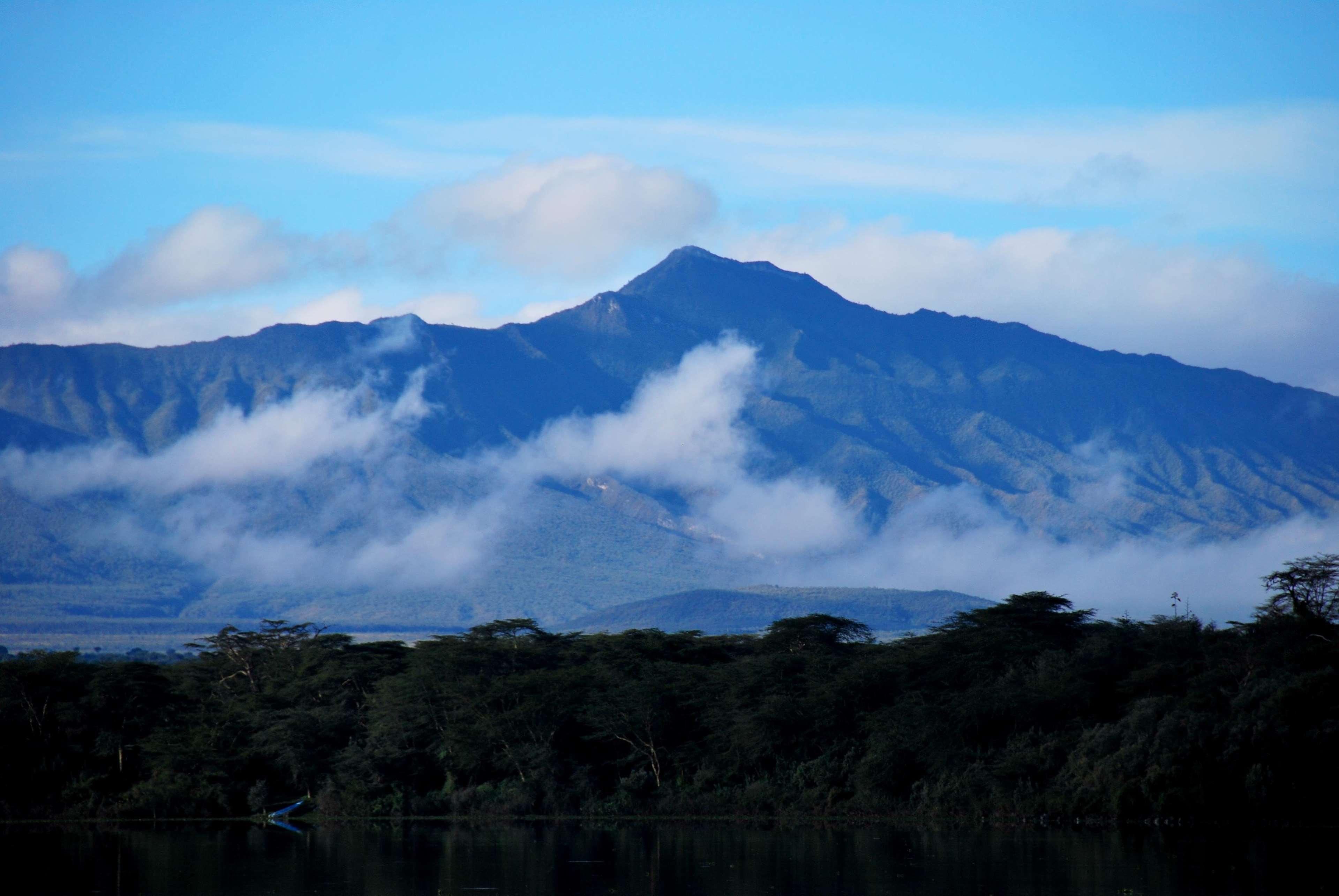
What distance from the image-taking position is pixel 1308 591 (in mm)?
59281

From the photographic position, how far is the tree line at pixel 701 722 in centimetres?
5588

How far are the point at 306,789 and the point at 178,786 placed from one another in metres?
4.70

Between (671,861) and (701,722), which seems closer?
(671,861)

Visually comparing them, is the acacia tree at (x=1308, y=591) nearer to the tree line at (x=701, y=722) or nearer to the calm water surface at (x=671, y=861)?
the tree line at (x=701, y=722)

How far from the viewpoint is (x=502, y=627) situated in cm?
7531

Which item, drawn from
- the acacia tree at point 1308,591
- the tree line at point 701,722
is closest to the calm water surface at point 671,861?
the tree line at point 701,722

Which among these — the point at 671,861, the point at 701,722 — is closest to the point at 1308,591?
the point at 701,722

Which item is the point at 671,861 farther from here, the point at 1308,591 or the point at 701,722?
the point at 1308,591

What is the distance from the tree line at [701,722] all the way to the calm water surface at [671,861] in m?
3.66

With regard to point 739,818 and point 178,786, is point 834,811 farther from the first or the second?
point 178,786

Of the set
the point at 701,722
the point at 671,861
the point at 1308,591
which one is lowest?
the point at 671,861

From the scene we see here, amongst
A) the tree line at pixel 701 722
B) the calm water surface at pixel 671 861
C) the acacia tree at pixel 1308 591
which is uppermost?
the acacia tree at pixel 1308 591

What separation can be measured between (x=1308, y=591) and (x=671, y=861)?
2701 centimetres

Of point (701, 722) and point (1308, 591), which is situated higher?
point (1308, 591)
